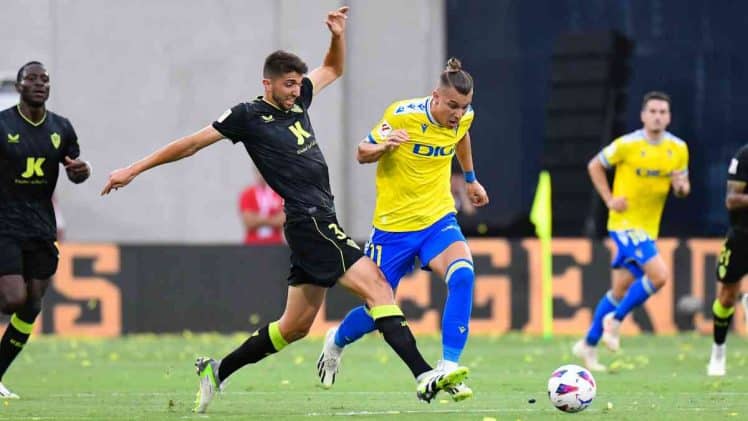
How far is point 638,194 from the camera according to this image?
15.8 metres

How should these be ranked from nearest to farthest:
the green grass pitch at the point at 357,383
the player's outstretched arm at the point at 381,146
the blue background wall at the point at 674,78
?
the green grass pitch at the point at 357,383 < the player's outstretched arm at the point at 381,146 < the blue background wall at the point at 674,78

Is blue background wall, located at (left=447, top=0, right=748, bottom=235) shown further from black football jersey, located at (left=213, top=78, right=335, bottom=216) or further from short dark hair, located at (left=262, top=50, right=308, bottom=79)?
short dark hair, located at (left=262, top=50, right=308, bottom=79)

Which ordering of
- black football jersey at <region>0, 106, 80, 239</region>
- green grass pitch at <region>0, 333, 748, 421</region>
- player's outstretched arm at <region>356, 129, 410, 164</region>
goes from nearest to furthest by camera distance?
green grass pitch at <region>0, 333, 748, 421</region>
player's outstretched arm at <region>356, 129, 410, 164</region>
black football jersey at <region>0, 106, 80, 239</region>

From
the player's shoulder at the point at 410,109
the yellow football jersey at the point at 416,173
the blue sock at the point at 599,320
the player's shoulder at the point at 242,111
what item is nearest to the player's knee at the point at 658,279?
the blue sock at the point at 599,320

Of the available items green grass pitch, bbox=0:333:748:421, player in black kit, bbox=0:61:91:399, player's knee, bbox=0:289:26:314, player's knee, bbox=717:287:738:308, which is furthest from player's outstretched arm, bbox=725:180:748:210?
player's knee, bbox=0:289:26:314

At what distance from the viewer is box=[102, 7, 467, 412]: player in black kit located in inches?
405

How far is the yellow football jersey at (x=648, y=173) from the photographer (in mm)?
15758

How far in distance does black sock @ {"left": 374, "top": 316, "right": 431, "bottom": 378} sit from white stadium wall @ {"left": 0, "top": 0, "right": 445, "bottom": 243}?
1474 centimetres

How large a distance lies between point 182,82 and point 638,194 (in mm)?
11172

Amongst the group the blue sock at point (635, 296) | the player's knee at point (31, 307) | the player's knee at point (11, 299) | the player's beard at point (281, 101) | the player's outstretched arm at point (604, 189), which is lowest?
the blue sock at point (635, 296)

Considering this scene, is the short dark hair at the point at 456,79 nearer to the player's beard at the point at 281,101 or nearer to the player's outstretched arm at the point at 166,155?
the player's beard at the point at 281,101

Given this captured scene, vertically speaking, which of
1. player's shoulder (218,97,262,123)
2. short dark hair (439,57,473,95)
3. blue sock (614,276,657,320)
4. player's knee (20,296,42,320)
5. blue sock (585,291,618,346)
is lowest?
blue sock (585,291,618,346)

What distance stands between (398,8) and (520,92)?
227 centimetres

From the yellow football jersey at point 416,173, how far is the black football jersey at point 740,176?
3240mm
